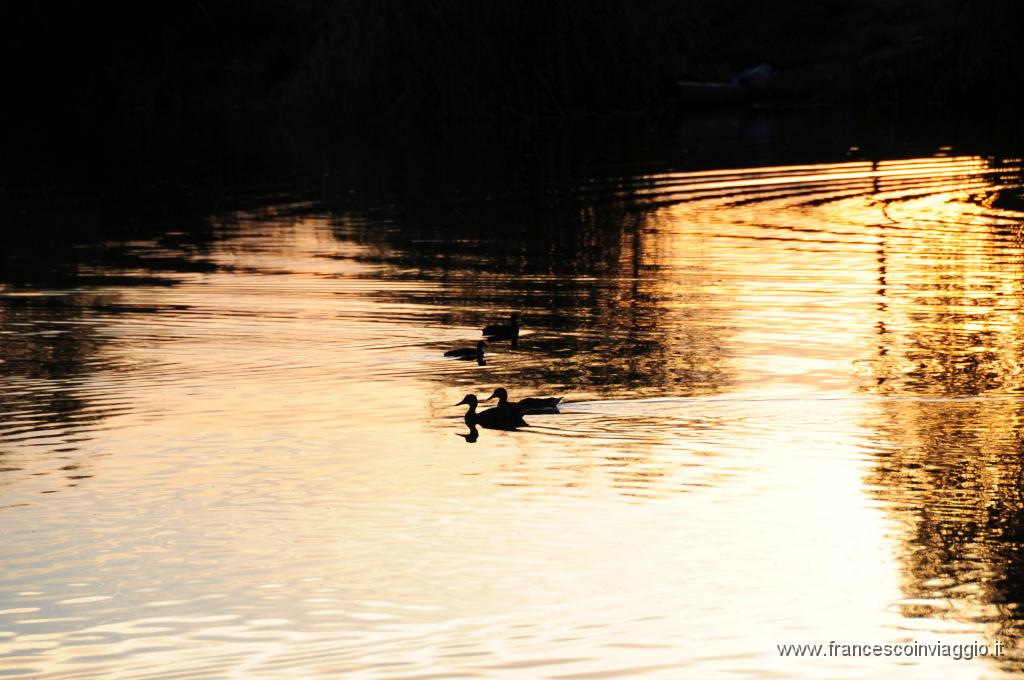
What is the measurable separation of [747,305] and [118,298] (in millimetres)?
6945

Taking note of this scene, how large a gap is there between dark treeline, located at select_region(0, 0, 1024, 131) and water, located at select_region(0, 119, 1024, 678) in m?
27.8

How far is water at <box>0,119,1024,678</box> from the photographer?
888 centimetres

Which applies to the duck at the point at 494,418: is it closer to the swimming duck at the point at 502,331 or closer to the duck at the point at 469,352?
the duck at the point at 469,352

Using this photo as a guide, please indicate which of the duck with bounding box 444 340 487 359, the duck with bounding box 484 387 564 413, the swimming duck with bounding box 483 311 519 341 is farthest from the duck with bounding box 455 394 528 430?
the swimming duck with bounding box 483 311 519 341

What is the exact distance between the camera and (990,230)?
82.3 ft

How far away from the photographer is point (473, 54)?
55656mm

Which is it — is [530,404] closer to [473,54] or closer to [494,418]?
[494,418]

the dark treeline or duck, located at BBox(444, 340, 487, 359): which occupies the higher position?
the dark treeline

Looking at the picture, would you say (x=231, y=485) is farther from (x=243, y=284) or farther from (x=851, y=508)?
(x=243, y=284)

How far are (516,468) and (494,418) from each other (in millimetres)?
1031

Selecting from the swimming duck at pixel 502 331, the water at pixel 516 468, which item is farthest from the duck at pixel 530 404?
the swimming duck at pixel 502 331

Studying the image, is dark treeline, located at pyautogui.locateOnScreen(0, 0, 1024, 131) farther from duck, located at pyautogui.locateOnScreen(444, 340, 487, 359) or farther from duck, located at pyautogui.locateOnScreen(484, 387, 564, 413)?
duck, located at pyautogui.locateOnScreen(484, 387, 564, 413)

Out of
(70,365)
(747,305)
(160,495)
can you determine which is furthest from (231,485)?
(747,305)

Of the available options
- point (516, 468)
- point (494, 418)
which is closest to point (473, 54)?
point (494, 418)
